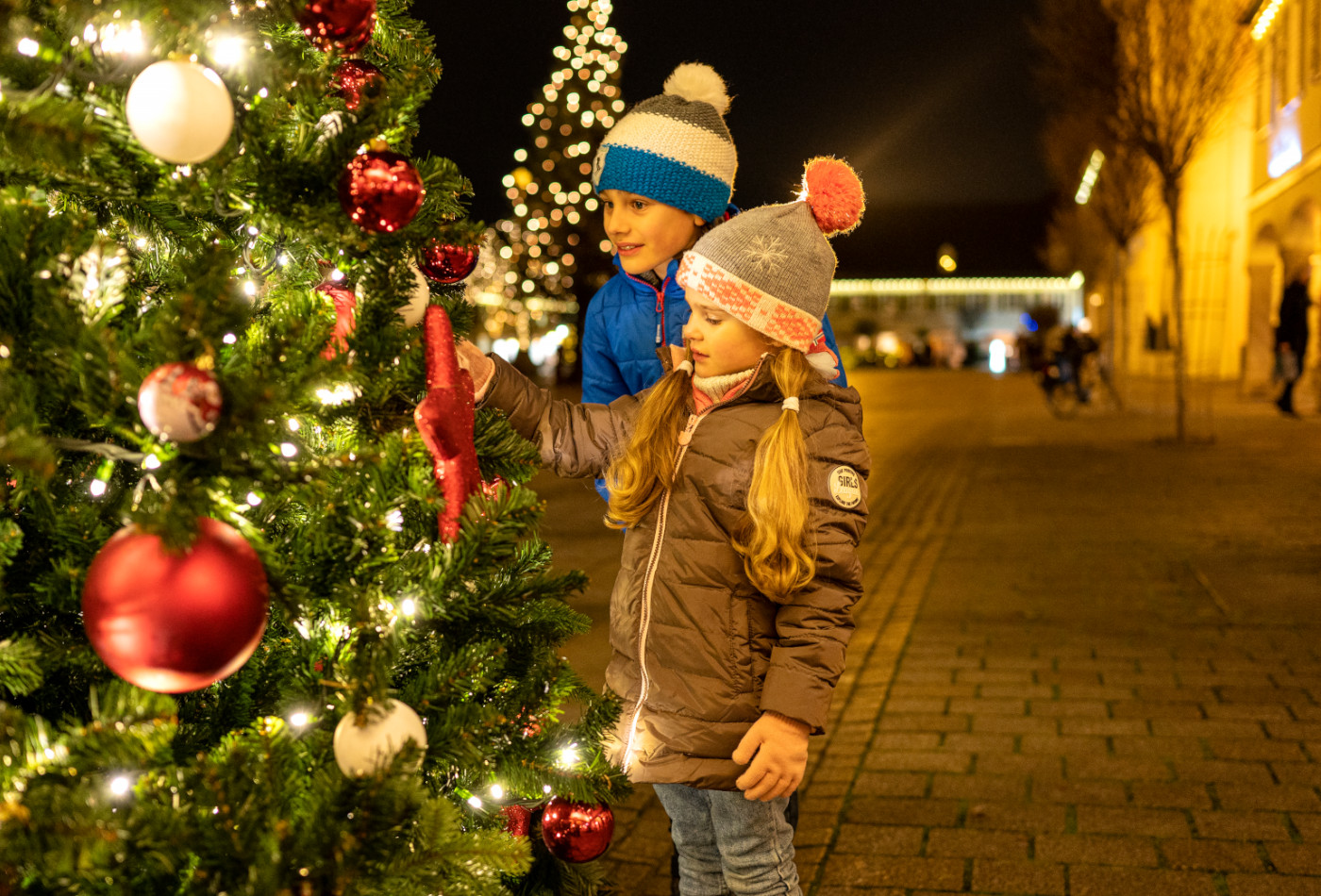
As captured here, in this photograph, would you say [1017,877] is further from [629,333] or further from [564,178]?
[564,178]

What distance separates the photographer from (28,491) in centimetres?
146

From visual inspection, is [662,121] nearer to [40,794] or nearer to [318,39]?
[318,39]

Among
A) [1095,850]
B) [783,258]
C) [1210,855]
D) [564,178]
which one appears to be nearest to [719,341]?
[783,258]

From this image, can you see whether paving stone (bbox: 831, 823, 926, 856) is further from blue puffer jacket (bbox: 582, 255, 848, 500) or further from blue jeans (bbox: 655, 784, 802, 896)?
blue puffer jacket (bbox: 582, 255, 848, 500)

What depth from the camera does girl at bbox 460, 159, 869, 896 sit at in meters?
2.23

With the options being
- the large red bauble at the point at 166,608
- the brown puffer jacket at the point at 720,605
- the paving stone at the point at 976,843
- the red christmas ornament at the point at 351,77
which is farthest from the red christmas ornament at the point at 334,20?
the paving stone at the point at 976,843

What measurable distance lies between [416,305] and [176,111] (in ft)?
1.54

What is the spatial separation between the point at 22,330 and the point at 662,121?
6.02ft

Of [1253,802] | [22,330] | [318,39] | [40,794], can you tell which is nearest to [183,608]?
[40,794]

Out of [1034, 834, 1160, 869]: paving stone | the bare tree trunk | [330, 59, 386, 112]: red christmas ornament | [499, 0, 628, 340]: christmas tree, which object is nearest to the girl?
[330, 59, 386, 112]: red christmas ornament

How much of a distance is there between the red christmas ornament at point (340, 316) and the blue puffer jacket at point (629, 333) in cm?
110

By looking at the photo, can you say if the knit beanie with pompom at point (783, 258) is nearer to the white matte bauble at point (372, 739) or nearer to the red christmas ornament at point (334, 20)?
the red christmas ornament at point (334, 20)

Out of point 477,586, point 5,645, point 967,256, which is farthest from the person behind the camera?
point 967,256

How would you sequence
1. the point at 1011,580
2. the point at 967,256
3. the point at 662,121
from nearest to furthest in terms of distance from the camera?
the point at 662,121
the point at 1011,580
the point at 967,256
